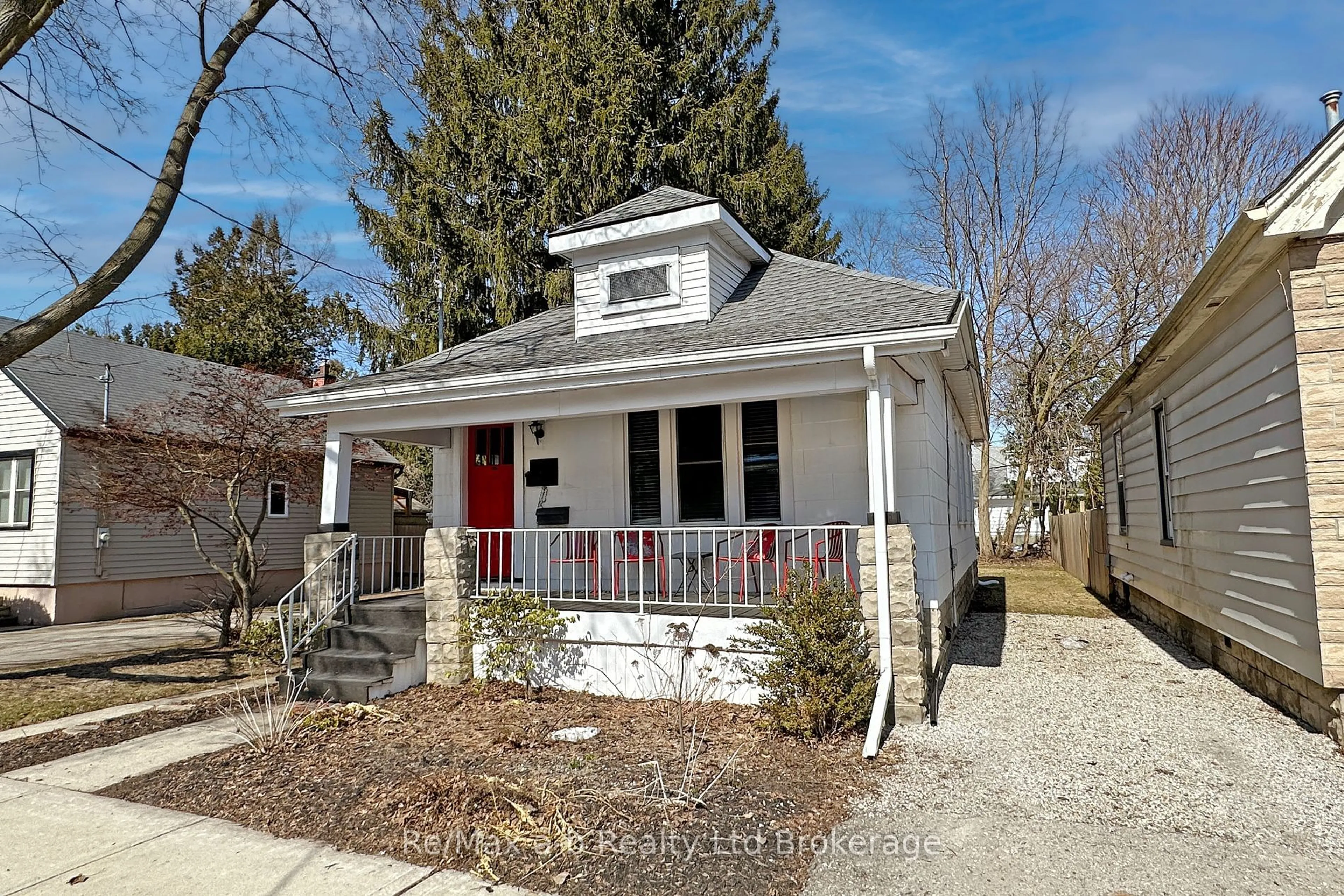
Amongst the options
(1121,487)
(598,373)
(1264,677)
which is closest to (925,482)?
(1264,677)

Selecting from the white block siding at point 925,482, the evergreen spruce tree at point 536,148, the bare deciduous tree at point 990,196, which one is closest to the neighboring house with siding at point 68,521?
the evergreen spruce tree at point 536,148

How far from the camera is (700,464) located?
8867 millimetres

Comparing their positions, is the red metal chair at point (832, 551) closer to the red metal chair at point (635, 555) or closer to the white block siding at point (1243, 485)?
the red metal chair at point (635, 555)

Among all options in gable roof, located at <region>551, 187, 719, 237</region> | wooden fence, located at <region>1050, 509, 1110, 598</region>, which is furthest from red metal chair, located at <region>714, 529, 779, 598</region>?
wooden fence, located at <region>1050, 509, 1110, 598</region>

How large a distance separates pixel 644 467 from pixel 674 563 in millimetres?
1245

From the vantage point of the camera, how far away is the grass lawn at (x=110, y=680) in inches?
298

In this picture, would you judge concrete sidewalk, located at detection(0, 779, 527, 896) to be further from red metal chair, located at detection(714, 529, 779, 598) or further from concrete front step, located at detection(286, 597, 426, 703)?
red metal chair, located at detection(714, 529, 779, 598)

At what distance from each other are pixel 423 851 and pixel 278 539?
15.5 metres

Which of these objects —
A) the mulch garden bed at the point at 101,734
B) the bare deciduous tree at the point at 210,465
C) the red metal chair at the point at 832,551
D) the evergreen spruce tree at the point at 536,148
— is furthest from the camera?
the evergreen spruce tree at the point at 536,148

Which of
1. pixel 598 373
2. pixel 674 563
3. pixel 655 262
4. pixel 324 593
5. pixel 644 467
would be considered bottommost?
pixel 324 593

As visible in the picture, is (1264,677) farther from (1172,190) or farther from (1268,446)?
(1172,190)

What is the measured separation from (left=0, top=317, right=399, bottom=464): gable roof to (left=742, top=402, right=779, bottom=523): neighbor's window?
28.4 ft

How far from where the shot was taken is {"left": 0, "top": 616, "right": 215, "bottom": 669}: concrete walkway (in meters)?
10.3

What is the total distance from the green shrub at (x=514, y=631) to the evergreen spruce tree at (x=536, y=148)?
10.7 metres
